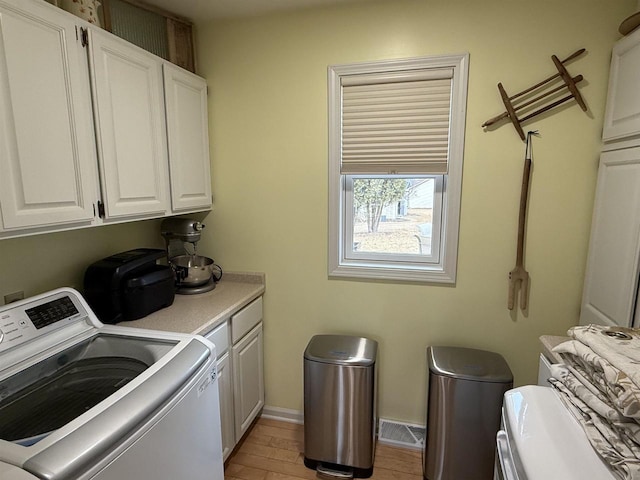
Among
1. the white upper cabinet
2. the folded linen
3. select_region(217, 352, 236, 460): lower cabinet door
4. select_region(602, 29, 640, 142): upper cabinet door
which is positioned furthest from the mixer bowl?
select_region(602, 29, 640, 142): upper cabinet door

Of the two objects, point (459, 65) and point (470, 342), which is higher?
point (459, 65)

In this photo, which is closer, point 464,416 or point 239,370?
point 464,416

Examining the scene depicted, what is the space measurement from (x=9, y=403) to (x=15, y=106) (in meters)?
0.92

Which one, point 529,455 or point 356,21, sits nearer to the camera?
point 529,455

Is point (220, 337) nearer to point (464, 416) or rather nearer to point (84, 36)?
point (464, 416)

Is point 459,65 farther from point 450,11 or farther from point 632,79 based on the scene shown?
point 632,79

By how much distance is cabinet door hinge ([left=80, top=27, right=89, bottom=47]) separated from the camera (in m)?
1.33

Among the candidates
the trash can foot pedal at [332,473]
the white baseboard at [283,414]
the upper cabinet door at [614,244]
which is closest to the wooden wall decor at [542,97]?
the upper cabinet door at [614,244]

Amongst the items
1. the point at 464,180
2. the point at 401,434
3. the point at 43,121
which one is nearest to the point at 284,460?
the point at 401,434

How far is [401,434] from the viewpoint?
84.8 inches

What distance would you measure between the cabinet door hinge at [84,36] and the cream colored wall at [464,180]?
874mm

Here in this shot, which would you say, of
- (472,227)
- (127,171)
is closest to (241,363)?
(127,171)

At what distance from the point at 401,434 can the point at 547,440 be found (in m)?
1.45

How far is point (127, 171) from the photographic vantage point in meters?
1.57
